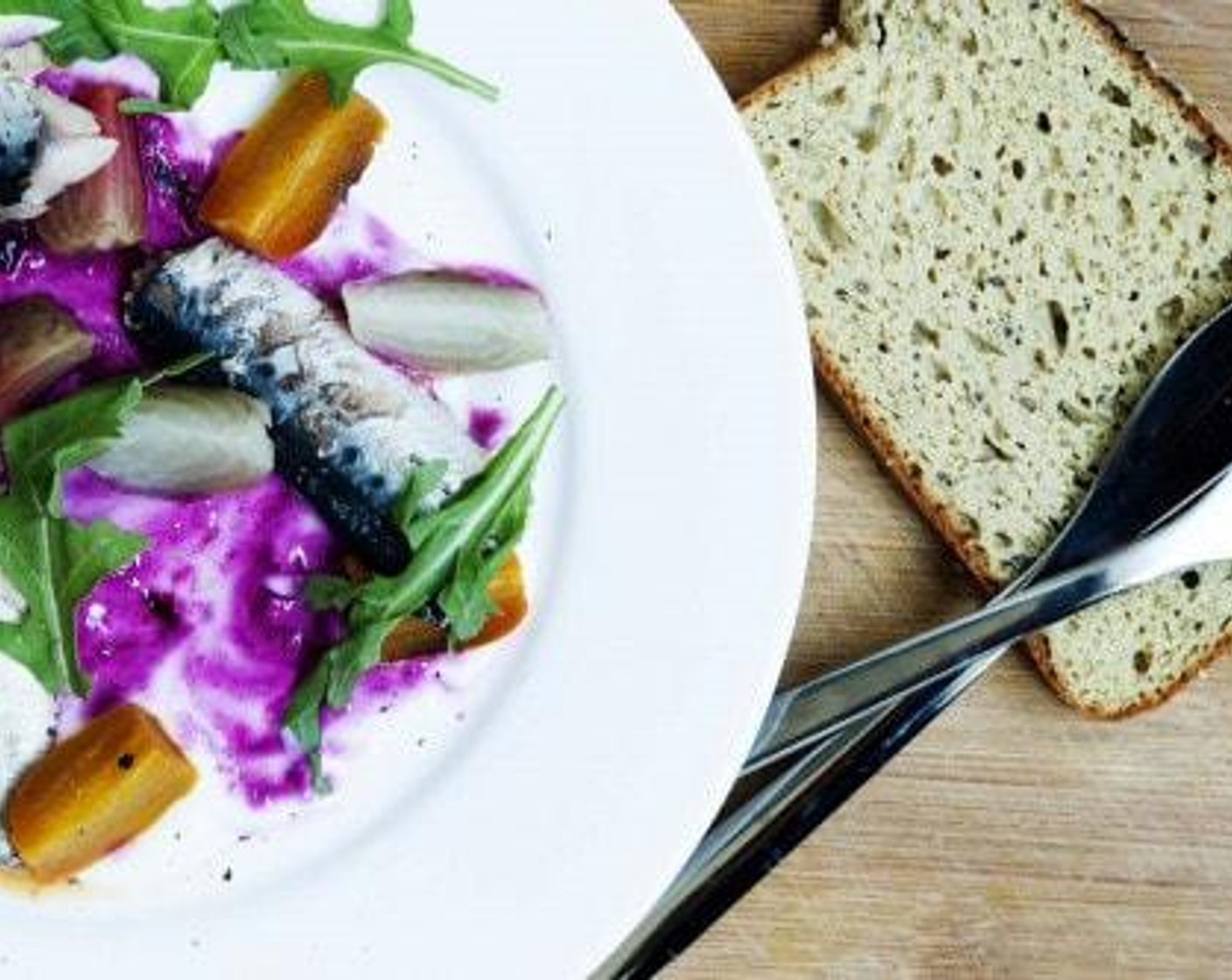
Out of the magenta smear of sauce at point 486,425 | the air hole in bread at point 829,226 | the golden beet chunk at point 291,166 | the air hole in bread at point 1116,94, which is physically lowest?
the magenta smear of sauce at point 486,425

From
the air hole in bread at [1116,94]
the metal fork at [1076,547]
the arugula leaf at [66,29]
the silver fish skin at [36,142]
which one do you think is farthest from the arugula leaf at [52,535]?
the air hole in bread at [1116,94]

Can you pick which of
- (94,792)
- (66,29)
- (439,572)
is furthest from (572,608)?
(66,29)

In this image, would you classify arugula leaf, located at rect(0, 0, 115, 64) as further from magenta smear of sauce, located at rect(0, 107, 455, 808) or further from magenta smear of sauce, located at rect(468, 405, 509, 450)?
magenta smear of sauce, located at rect(468, 405, 509, 450)

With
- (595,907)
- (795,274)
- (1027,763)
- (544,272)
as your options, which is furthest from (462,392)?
(1027,763)

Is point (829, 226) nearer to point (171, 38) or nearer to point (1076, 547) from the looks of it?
point (1076, 547)

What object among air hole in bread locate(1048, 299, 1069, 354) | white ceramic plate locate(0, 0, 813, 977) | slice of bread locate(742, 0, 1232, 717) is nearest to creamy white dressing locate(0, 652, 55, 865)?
white ceramic plate locate(0, 0, 813, 977)

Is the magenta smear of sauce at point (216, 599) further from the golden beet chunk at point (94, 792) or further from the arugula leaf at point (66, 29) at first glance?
the arugula leaf at point (66, 29)
